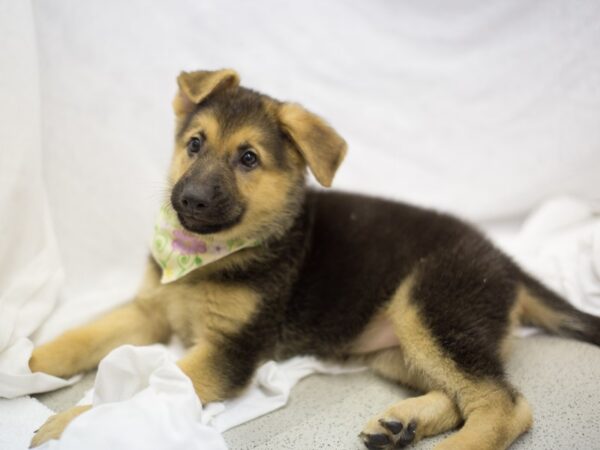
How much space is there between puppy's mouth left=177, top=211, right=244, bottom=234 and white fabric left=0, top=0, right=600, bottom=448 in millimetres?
1104

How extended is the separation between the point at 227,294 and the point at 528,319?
1.72 metres

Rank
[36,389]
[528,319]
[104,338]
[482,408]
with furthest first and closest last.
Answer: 1. [528,319]
2. [104,338]
3. [36,389]
4. [482,408]

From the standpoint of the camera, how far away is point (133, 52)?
386 cm

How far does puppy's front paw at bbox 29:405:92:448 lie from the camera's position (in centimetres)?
240

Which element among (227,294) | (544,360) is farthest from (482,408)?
(227,294)

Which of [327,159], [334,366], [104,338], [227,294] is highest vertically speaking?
[327,159]

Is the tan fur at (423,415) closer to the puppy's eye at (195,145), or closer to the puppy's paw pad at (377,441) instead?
the puppy's paw pad at (377,441)

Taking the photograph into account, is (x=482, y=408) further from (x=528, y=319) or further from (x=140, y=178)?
(x=140, y=178)

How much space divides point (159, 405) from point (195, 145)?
126 centimetres

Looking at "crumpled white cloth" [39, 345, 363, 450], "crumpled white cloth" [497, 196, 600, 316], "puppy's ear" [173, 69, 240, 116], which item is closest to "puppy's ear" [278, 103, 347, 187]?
"puppy's ear" [173, 69, 240, 116]

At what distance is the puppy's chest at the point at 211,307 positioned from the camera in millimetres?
2916

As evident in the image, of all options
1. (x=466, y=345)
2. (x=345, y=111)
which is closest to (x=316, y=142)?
(x=466, y=345)

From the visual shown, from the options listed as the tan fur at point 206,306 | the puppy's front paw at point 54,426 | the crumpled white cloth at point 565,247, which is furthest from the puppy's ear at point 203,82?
the crumpled white cloth at point 565,247

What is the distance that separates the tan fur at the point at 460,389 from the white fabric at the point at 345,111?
1.30m
